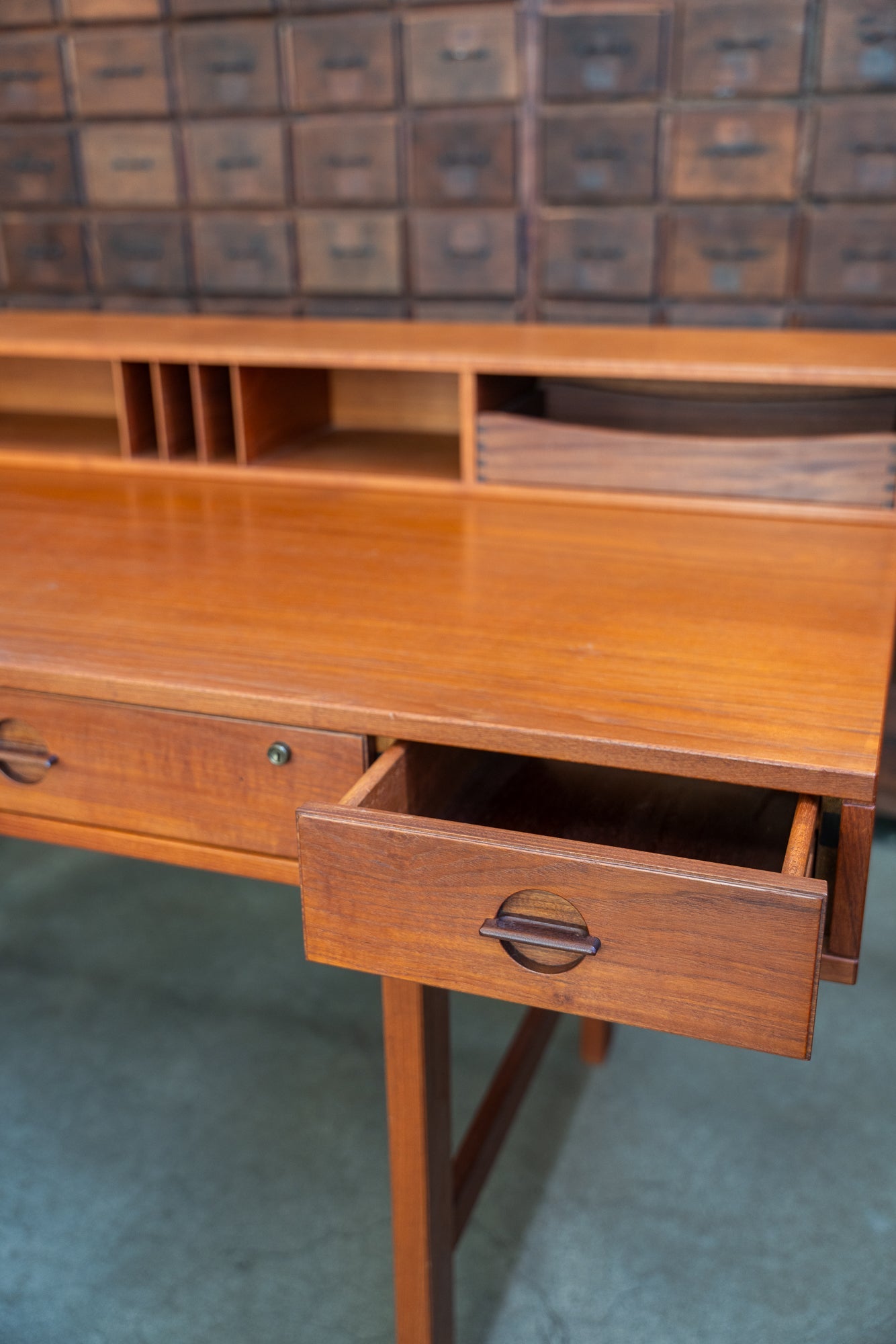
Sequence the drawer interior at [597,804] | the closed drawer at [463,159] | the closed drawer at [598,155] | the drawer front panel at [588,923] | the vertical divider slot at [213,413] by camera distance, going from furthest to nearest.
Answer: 1. the closed drawer at [463,159]
2. the closed drawer at [598,155]
3. the vertical divider slot at [213,413]
4. the drawer interior at [597,804]
5. the drawer front panel at [588,923]

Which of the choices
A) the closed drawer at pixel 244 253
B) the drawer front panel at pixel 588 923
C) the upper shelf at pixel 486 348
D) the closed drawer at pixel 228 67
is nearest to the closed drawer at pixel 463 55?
the closed drawer at pixel 228 67

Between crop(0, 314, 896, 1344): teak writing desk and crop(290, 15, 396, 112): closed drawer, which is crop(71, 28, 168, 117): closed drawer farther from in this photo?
crop(0, 314, 896, 1344): teak writing desk

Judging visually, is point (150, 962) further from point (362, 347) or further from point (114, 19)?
point (114, 19)

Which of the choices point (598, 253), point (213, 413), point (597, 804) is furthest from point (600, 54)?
point (597, 804)

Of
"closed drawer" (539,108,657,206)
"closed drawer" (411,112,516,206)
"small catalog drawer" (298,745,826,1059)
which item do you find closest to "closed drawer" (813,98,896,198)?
"closed drawer" (539,108,657,206)

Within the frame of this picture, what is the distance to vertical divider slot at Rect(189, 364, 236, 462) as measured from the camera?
1.57 meters

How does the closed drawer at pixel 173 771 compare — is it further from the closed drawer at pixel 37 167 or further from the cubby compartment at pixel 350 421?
the closed drawer at pixel 37 167

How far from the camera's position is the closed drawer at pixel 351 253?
2.88 m

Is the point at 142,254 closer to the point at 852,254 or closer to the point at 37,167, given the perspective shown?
the point at 37,167

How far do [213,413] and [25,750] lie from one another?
0.70 metres

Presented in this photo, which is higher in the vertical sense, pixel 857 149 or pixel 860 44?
pixel 860 44

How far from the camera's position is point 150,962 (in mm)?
2027

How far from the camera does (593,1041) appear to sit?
1764mm

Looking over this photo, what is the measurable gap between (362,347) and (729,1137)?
46.6 inches
